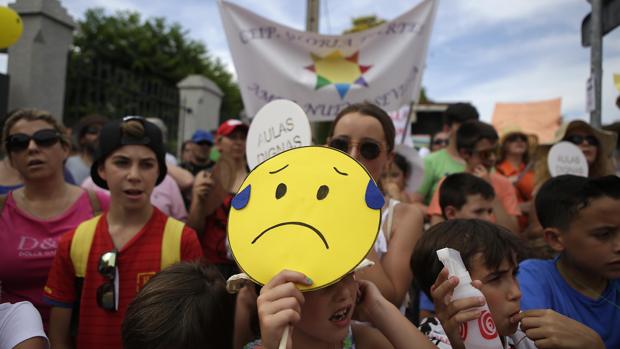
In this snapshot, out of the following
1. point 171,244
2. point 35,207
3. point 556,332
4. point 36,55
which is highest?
point 36,55

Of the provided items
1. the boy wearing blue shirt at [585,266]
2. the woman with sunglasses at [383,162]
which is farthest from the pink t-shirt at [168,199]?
the boy wearing blue shirt at [585,266]

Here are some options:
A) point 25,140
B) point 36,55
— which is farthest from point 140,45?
point 25,140

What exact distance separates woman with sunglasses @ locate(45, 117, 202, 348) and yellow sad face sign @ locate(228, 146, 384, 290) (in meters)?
1.00

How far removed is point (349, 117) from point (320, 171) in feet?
2.75

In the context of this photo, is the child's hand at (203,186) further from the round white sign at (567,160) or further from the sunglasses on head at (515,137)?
the sunglasses on head at (515,137)

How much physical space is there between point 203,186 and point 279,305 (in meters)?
1.73

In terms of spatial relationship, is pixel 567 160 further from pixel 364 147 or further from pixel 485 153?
pixel 364 147

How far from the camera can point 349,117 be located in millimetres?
1867

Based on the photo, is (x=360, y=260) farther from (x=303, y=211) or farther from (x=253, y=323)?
(x=253, y=323)

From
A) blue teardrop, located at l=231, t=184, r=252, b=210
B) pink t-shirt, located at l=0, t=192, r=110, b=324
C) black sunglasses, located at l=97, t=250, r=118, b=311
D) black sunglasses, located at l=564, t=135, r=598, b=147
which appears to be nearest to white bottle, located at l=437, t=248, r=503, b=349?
blue teardrop, located at l=231, t=184, r=252, b=210

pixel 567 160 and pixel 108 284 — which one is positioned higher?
pixel 567 160

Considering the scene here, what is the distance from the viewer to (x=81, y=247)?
6.24ft

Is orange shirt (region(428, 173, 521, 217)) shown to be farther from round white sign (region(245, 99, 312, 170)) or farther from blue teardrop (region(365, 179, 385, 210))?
blue teardrop (region(365, 179, 385, 210))

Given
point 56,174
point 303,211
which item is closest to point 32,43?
point 56,174
